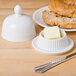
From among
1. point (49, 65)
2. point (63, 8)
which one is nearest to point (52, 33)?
point (49, 65)

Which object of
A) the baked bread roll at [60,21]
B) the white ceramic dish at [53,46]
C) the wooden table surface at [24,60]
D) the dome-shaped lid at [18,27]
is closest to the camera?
the wooden table surface at [24,60]

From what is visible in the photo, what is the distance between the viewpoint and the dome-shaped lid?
4.82ft

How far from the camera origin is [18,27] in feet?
4.80

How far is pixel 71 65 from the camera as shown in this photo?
1270mm

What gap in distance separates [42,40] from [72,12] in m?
0.37

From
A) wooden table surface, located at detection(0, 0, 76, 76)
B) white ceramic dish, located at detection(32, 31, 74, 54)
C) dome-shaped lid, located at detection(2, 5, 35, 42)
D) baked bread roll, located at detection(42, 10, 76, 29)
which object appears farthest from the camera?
baked bread roll, located at detection(42, 10, 76, 29)

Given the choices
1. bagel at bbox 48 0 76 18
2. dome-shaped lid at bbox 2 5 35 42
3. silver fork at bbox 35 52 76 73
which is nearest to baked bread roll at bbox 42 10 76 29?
bagel at bbox 48 0 76 18

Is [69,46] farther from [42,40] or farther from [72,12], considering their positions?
[72,12]

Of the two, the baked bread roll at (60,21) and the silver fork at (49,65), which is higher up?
the baked bread roll at (60,21)

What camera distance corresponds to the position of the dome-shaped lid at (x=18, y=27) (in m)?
1.47

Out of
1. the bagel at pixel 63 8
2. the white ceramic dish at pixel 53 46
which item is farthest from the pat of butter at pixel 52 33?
the bagel at pixel 63 8

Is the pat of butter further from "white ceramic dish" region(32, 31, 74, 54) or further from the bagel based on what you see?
the bagel

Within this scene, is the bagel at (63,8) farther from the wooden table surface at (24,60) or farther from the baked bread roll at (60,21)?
the wooden table surface at (24,60)

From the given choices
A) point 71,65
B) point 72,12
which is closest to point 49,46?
point 71,65
